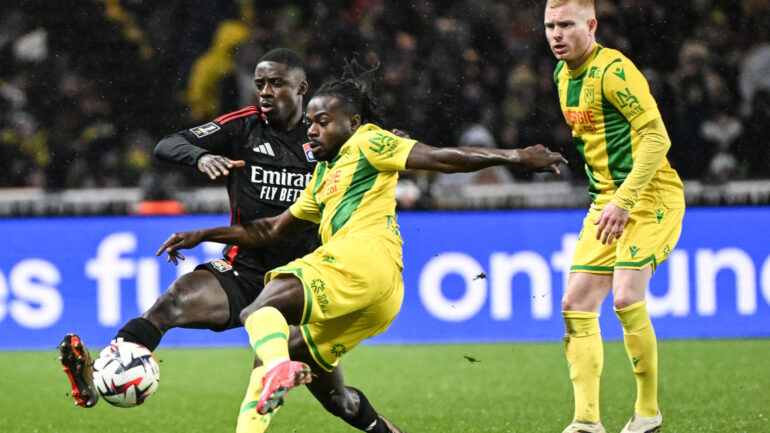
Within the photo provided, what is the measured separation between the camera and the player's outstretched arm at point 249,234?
4.57 meters

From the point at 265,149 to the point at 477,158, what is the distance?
144cm

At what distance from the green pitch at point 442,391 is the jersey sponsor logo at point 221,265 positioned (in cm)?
99

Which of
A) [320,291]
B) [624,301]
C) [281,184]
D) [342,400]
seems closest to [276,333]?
→ [320,291]

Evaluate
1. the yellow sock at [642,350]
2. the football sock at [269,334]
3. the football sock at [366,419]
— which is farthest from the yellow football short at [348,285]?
the yellow sock at [642,350]

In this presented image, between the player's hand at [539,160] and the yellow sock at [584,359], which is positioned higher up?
the player's hand at [539,160]

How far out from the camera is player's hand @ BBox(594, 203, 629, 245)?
4.26 metres

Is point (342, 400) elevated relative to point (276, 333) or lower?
lower

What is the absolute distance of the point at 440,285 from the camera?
8.38m

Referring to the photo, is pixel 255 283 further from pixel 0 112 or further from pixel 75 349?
pixel 0 112

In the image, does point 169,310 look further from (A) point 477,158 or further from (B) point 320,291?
(A) point 477,158

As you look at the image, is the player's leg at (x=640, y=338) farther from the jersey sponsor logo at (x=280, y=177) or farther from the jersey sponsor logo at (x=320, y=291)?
the jersey sponsor logo at (x=280, y=177)

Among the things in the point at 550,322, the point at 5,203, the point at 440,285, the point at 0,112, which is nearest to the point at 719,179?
the point at 550,322

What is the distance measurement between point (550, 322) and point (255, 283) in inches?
162

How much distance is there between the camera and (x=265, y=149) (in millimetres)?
5020
